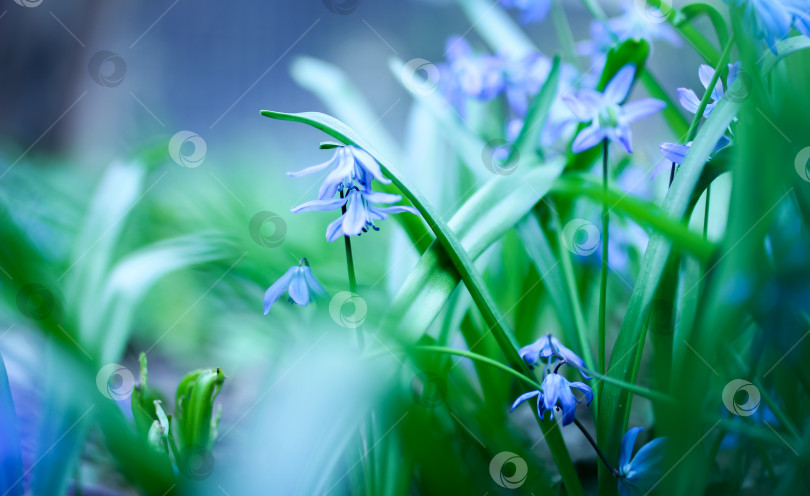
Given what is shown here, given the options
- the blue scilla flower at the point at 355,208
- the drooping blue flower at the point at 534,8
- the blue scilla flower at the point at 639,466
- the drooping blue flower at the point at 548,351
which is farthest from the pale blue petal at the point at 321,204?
the drooping blue flower at the point at 534,8

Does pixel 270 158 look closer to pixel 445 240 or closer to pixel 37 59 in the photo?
pixel 37 59

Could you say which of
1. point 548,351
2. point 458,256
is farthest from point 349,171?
point 548,351

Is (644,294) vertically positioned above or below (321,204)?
below

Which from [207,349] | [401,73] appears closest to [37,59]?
[207,349]

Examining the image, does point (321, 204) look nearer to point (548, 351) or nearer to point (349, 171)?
point (349, 171)

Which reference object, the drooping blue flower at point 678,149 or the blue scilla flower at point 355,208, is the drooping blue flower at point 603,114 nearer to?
the drooping blue flower at point 678,149

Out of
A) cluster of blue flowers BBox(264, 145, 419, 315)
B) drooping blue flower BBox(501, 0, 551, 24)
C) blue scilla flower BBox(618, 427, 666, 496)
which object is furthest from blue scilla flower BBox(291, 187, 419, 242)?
drooping blue flower BBox(501, 0, 551, 24)
